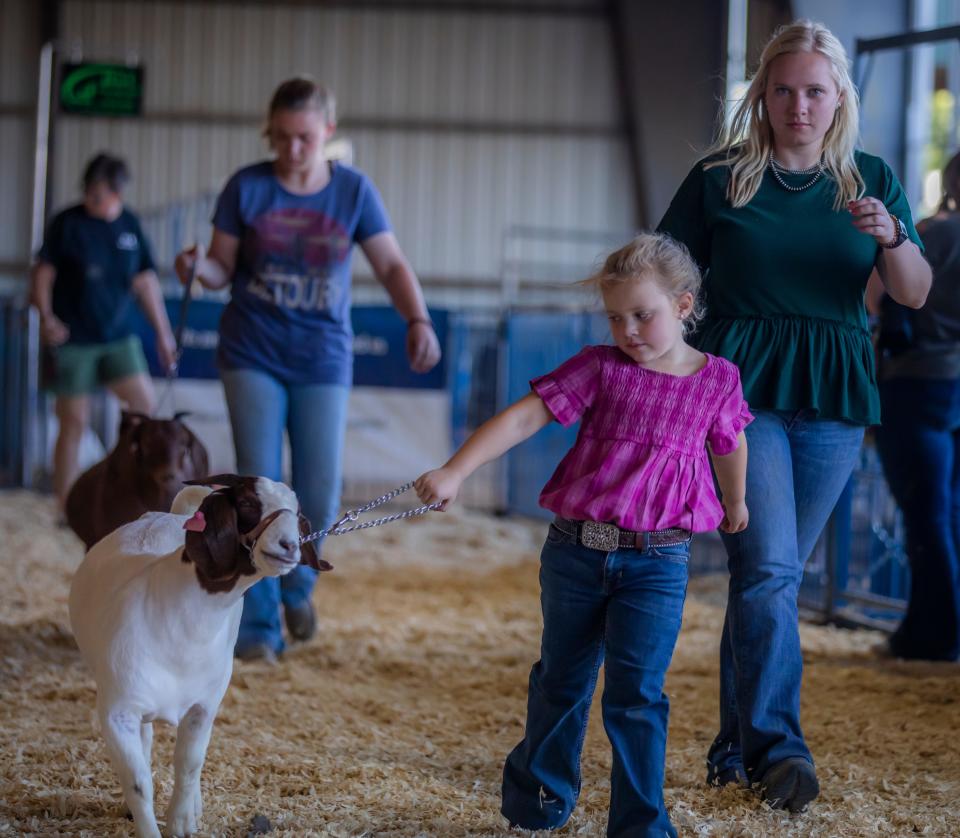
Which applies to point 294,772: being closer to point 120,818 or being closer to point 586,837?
point 120,818

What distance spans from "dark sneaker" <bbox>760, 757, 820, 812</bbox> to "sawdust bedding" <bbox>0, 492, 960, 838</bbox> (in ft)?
0.11

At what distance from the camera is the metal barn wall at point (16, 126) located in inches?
680

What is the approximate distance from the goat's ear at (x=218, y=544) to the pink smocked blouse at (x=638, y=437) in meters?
0.64

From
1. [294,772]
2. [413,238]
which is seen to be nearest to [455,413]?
[413,238]

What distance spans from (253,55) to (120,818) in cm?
1623

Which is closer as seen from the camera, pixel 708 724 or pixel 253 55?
pixel 708 724

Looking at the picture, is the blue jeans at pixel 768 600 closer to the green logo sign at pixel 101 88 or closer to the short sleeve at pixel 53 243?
the short sleeve at pixel 53 243

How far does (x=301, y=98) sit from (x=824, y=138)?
1912 mm

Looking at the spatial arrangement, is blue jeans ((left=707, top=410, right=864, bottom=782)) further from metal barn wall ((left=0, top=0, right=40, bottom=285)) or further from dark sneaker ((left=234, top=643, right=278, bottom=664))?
metal barn wall ((left=0, top=0, right=40, bottom=285))

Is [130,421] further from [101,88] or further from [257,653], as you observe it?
[101,88]

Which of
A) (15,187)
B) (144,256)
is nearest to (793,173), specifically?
(144,256)

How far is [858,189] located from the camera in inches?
114

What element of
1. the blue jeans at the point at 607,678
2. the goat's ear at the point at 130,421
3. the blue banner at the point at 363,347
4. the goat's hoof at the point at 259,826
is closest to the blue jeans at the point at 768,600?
the blue jeans at the point at 607,678

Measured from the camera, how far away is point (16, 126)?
17.5 meters
